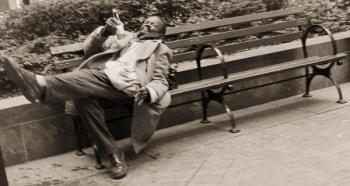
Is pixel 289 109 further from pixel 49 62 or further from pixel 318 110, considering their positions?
pixel 49 62

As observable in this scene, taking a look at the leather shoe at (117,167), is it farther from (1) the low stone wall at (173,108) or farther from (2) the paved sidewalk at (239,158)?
(1) the low stone wall at (173,108)

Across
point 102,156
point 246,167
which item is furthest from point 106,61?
point 246,167

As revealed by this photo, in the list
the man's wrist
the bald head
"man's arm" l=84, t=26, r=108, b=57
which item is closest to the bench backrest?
"man's arm" l=84, t=26, r=108, b=57

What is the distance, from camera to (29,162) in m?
5.36

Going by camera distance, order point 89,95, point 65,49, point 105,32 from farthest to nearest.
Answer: point 65,49
point 105,32
point 89,95

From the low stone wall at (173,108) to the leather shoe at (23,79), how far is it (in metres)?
0.83

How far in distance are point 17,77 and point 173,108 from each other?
2232mm

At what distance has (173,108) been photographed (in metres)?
6.14

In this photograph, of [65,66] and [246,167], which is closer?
[246,167]

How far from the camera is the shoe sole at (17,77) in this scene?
4.18 metres

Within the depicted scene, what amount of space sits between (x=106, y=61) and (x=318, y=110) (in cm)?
246

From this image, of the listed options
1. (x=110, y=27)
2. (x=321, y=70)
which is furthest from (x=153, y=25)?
(x=321, y=70)

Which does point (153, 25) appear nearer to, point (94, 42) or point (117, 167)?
point (94, 42)

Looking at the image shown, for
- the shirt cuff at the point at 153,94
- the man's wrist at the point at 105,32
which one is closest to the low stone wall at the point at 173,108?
the man's wrist at the point at 105,32
